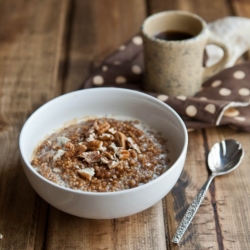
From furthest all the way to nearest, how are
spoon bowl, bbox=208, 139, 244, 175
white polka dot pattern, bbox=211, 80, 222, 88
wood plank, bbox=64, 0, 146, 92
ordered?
wood plank, bbox=64, 0, 146, 92, white polka dot pattern, bbox=211, 80, 222, 88, spoon bowl, bbox=208, 139, 244, 175

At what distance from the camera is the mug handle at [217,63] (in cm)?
120

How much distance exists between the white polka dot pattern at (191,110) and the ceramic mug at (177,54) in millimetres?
86

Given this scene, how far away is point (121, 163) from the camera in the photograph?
2.94 feet

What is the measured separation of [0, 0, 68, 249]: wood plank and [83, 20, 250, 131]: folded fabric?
0.16 meters

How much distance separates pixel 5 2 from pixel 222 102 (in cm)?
92

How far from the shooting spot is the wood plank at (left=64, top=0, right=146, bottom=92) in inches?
53.5

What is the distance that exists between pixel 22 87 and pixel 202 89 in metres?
0.49

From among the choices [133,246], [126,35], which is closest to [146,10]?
[126,35]

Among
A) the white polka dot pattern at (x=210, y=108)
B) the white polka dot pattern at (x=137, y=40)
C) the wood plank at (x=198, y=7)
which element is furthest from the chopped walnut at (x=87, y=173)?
the wood plank at (x=198, y=7)

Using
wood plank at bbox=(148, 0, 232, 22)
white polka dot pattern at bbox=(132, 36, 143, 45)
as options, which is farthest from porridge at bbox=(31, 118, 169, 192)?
wood plank at bbox=(148, 0, 232, 22)

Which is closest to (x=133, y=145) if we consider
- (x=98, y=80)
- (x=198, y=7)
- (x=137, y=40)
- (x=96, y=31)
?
(x=98, y=80)

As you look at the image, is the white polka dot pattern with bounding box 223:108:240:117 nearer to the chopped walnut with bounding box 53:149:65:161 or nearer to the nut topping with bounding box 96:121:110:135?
the nut topping with bounding box 96:121:110:135

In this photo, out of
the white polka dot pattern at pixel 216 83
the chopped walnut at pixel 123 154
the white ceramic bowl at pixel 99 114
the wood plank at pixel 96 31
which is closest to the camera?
the white ceramic bowl at pixel 99 114

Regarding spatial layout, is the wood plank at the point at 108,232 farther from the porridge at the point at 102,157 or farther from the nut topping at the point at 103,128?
the nut topping at the point at 103,128
